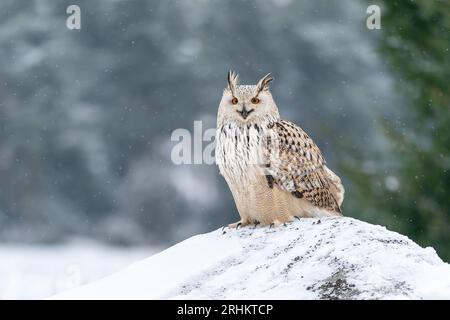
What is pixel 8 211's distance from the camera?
67.0 feet

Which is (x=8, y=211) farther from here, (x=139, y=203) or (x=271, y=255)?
(x=271, y=255)

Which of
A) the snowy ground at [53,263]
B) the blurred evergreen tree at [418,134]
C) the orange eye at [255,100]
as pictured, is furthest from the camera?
the snowy ground at [53,263]

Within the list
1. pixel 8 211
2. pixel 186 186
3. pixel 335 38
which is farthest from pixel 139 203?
pixel 335 38

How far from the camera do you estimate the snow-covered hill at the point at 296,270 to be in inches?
148

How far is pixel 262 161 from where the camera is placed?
5.27 metres

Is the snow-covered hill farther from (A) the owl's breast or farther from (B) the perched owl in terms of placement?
(A) the owl's breast

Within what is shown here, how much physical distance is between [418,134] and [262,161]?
4693 millimetres

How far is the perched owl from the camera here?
205 inches

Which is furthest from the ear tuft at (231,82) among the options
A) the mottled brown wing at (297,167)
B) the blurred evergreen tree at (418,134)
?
the blurred evergreen tree at (418,134)

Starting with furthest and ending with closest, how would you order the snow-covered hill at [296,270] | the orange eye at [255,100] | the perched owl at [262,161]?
the orange eye at [255,100] → the perched owl at [262,161] → the snow-covered hill at [296,270]

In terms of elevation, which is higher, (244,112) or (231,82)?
(231,82)

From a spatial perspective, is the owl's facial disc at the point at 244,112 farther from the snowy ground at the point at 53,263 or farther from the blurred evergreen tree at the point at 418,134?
the snowy ground at the point at 53,263

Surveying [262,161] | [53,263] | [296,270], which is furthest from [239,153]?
[53,263]

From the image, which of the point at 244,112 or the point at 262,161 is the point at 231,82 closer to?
the point at 244,112
